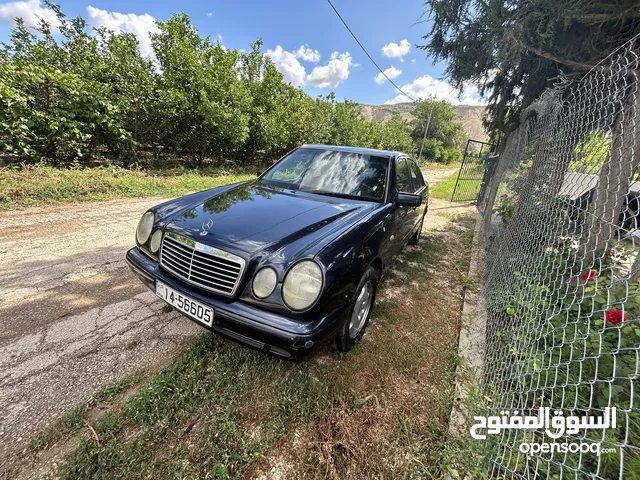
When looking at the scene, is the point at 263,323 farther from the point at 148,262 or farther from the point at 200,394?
the point at 148,262

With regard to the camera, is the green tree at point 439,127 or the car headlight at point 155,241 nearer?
the car headlight at point 155,241

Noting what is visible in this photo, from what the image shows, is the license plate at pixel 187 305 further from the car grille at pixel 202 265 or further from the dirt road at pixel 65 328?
the dirt road at pixel 65 328

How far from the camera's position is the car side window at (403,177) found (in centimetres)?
298

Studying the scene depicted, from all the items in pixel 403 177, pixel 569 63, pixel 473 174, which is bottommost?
pixel 403 177

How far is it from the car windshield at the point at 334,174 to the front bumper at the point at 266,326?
134cm

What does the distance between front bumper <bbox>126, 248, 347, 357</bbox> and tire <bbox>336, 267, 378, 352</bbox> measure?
12.4 inches

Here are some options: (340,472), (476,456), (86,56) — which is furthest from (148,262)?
(86,56)

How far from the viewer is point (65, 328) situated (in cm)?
217

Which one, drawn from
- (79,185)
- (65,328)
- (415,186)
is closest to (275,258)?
(65,328)

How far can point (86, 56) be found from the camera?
752 centimetres

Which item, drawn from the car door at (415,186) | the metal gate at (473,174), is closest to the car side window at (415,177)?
the car door at (415,186)

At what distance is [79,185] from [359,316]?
697cm

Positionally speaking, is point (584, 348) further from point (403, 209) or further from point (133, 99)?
point (133, 99)

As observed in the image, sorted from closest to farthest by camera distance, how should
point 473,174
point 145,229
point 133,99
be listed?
point 145,229 → point 133,99 → point 473,174
